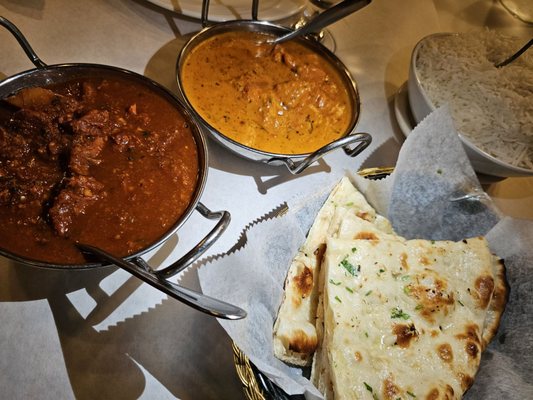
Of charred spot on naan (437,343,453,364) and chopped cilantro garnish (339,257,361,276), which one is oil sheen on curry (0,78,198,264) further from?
charred spot on naan (437,343,453,364)

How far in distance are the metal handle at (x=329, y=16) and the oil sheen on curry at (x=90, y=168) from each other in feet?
2.97

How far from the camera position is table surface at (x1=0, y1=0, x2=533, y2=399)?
4.75ft

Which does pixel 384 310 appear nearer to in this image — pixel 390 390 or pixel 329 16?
pixel 390 390

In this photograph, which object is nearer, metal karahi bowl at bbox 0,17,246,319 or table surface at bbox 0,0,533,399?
metal karahi bowl at bbox 0,17,246,319

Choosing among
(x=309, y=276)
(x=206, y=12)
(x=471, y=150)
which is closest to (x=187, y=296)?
(x=309, y=276)

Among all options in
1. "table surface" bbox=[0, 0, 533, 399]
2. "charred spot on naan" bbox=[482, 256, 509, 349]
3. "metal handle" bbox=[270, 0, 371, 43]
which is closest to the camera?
"table surface" bbox=[0, 0, 533, 399]

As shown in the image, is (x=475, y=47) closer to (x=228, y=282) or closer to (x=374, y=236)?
(x=374, y=236)

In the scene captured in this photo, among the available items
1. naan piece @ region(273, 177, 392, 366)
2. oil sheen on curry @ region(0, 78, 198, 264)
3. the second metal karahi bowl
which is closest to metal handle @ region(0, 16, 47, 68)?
oil sheen on curry @ region(0, 78, 198, 264)

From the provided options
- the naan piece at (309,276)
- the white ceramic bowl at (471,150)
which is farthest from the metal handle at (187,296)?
the white ceramic bowl at (471,150)

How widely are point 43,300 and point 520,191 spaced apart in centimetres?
243

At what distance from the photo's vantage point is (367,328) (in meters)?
1.41

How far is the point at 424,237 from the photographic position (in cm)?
186

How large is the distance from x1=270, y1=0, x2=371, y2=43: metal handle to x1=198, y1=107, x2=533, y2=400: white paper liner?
29.6 inches

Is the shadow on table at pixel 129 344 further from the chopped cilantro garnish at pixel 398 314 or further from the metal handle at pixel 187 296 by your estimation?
the chopped cilantro garnish at pixel 398 314
